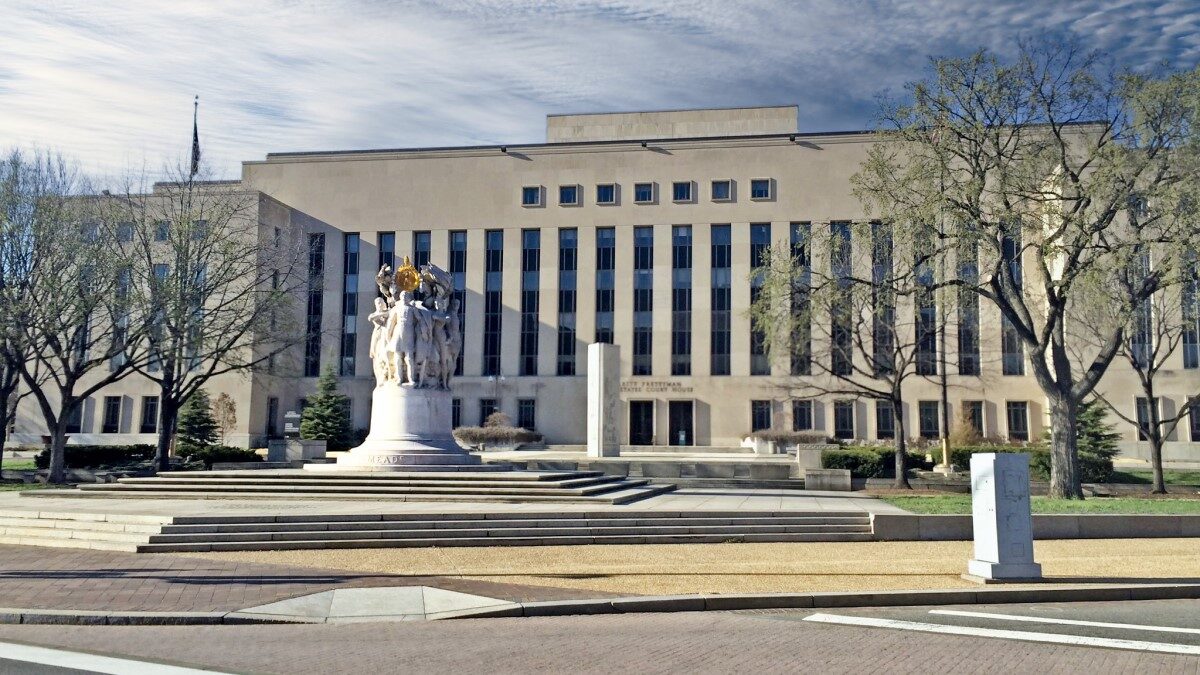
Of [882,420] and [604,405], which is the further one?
[882,420]

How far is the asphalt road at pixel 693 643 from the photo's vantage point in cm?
828

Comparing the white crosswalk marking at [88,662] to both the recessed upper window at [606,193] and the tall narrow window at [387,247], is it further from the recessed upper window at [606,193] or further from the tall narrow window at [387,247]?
the tall narrow window at [387,247]

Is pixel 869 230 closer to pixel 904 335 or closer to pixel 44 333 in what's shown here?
pixel 44 333

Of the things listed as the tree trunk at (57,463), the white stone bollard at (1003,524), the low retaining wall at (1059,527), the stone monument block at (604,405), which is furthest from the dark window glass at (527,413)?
the white stone bollard at (1003,524)

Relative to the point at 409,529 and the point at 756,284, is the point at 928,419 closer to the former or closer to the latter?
the point at 756,284

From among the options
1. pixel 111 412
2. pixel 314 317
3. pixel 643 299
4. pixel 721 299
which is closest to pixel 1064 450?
pixel 721 299

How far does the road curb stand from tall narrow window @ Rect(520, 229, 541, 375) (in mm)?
53345

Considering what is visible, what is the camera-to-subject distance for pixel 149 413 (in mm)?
62062

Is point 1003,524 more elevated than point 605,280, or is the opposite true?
point 605,280

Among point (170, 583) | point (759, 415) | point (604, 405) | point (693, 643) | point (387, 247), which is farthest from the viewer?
point (387, 247)

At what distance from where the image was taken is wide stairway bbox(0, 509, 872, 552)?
16344 mm

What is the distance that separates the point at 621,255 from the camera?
64.1m

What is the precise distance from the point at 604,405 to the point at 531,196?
89.7 feet

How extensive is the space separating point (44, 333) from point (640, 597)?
27.1 meters
